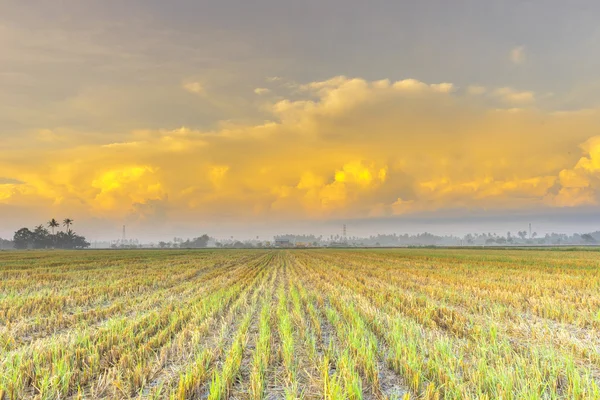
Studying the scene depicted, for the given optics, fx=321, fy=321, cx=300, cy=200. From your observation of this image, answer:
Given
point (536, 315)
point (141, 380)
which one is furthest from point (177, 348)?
point (536, 315)

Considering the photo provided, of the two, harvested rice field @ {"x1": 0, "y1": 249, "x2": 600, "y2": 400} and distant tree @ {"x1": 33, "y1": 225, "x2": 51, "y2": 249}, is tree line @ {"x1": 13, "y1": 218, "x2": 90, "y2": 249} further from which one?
harvested rice field @ {"x1": 0, "y1": 249, "x2": 600, "y2": 400}

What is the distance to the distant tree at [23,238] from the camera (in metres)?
168

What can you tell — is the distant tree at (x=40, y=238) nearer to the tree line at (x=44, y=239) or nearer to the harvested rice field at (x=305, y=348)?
the tree line at (x=44, y=239)

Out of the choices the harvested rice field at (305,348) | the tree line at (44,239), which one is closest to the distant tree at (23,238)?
the tree line at (44,239)

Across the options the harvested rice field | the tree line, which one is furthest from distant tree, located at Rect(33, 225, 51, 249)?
the harvested rice field

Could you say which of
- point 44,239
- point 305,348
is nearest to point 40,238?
point 44,239

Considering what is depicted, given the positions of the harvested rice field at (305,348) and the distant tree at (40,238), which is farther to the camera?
the distant tree at (40,238)

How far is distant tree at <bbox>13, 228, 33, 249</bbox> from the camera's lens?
16850 cm

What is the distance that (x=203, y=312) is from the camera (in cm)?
1018

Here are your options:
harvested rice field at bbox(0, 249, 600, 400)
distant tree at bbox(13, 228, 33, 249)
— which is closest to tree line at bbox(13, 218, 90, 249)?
distant tree at bbox(13, 228, 33, 249)

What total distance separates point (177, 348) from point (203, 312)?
11.3 ft

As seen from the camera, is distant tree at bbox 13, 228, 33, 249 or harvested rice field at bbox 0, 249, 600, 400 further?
distant tree at bbox 13, 228, 33, 249

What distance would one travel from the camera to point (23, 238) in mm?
168500

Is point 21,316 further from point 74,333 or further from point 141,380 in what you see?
point 141,380
